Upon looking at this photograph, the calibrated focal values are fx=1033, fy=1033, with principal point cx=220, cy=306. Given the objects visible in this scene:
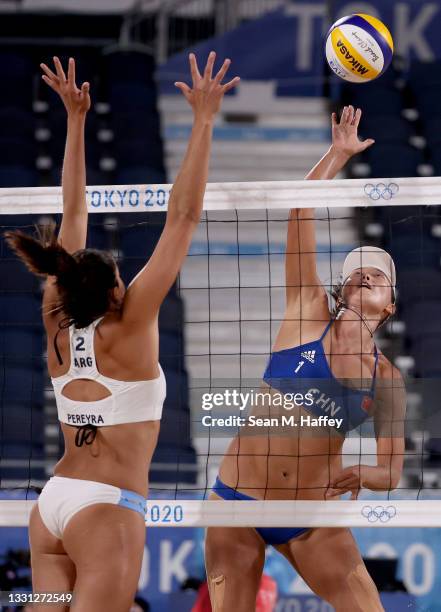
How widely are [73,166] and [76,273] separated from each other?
695 mm

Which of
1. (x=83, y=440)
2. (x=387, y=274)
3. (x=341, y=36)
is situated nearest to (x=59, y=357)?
(x=83, y=440)

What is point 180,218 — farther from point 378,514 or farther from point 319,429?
point 378,514

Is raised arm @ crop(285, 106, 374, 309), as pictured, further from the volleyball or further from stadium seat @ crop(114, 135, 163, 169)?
stadium seat @ crop(114, 135, 163, 169)

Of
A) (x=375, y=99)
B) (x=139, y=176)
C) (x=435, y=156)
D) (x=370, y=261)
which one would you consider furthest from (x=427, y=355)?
Answer: (x=370, y=261)

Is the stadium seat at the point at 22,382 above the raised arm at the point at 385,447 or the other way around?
above

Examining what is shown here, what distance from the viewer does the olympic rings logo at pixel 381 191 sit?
459 cm

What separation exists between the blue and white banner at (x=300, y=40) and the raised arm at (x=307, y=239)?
6441 millimetres

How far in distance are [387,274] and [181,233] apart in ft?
4.72

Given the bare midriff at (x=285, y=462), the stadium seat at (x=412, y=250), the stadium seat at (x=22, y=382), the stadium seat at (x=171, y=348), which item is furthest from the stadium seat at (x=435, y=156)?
the bare midriff at (x=285, y=462)

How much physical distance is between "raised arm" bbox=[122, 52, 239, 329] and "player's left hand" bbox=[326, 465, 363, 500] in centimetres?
136

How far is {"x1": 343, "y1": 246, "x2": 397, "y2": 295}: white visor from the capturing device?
4.56m

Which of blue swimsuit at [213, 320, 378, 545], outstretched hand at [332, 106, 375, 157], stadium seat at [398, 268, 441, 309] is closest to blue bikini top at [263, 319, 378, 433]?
blue swimsuit at [213, 320, 378, 545]

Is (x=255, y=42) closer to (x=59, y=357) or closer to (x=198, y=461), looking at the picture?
(x=198, y=461)
